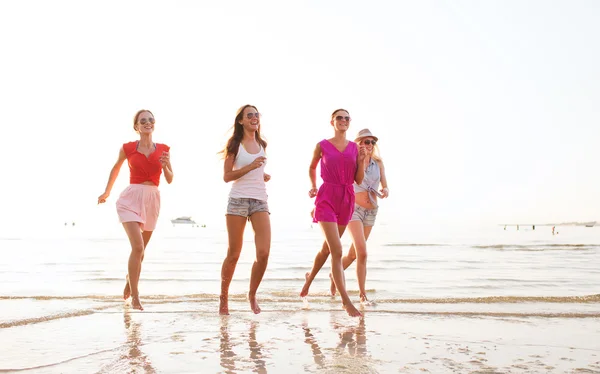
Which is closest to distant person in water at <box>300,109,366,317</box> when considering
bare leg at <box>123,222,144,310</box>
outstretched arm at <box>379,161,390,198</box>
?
outstretched arm at <box>379,161,390,198</box>

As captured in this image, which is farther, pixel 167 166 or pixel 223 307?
pixel 167 166

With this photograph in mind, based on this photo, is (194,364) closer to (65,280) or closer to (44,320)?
(44,320)

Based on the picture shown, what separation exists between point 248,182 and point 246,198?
0.57 feet

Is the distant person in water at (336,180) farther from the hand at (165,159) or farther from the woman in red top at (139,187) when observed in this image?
the woman in red top at (139,187)

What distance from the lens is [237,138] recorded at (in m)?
6.59

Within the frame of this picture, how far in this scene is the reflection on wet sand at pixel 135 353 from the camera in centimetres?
398

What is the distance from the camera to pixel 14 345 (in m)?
4.90

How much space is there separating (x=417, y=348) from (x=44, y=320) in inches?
154

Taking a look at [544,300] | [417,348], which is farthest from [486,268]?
[417,348]

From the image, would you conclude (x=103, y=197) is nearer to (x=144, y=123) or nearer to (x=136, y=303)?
(x=144, y=123)

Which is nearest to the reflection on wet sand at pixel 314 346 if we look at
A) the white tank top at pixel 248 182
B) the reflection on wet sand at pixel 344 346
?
the reflection on wet sand at pixel 344 346

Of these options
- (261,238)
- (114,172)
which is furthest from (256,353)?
(114,172)

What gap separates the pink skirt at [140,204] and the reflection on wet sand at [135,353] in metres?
1.56

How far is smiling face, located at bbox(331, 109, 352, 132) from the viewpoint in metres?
6.83
